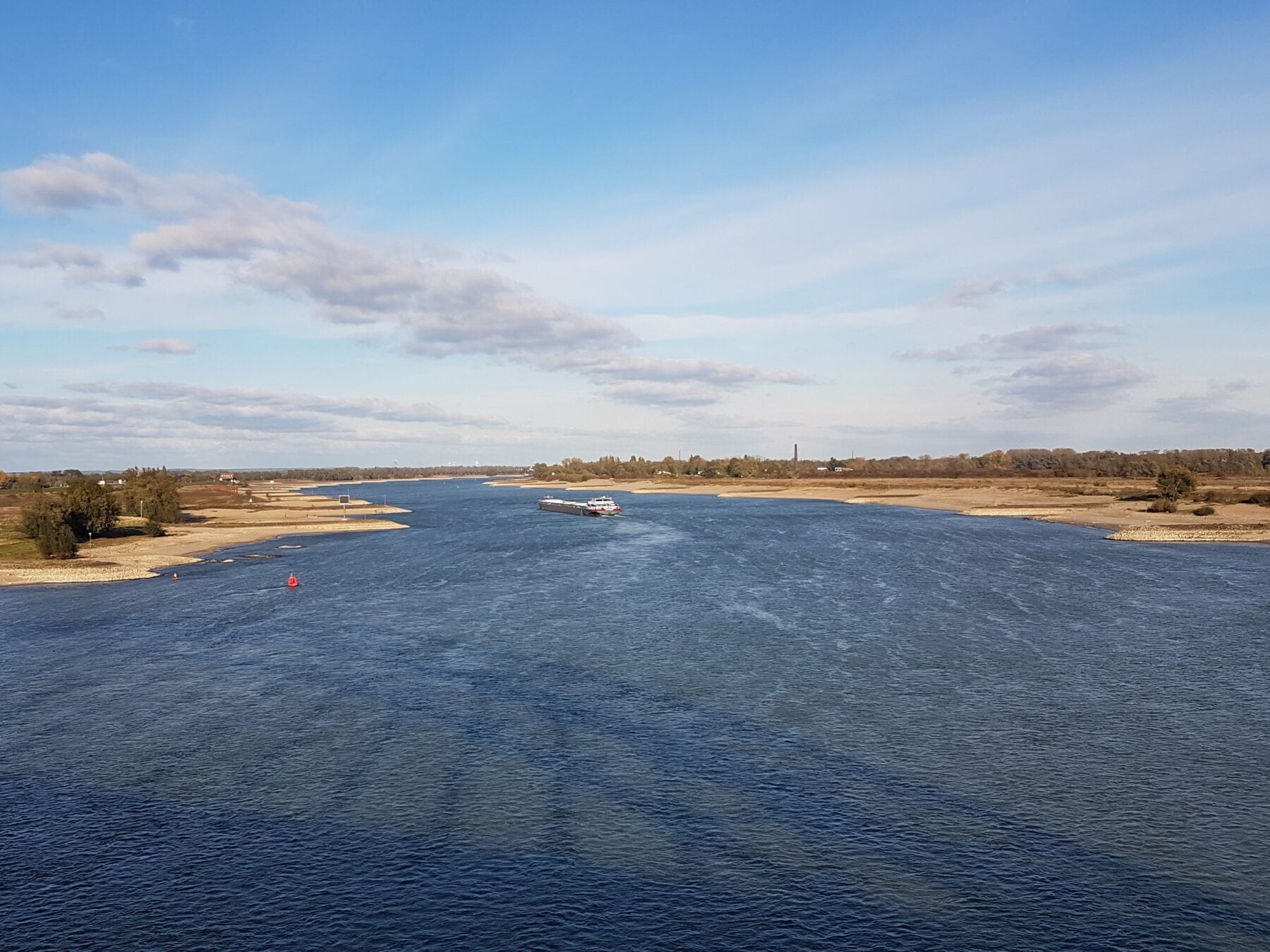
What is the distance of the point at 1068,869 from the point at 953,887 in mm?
3796

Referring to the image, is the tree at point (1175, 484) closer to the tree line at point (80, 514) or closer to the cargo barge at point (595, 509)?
the cargo barge at point (595, 509)

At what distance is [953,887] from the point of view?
24.0 metres

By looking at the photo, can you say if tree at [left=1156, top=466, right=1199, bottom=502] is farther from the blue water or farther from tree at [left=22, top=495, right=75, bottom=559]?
tree at [left=22, top=495, right=75, bottom=559]

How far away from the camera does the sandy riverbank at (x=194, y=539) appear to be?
279ft

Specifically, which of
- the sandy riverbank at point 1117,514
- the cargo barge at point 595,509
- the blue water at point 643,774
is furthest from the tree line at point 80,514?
the sandy riverbank at point 1117,514

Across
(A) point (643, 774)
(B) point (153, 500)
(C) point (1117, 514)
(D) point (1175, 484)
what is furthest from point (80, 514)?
(D) point (1175, 484)

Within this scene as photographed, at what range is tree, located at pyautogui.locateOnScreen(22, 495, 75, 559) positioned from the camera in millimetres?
94250

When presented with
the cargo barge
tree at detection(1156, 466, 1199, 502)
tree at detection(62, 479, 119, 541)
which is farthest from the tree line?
tree at detection(1156, 466, 1199, 502)

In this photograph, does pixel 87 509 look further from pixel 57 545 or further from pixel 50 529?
pixel 57 545

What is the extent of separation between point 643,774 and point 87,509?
103702mm

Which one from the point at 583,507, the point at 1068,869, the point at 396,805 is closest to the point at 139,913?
the point at 396,805

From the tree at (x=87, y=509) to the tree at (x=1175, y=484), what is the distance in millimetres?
167439

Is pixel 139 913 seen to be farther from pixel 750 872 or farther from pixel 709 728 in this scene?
pixel 709 728

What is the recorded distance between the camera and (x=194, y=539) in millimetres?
119500
